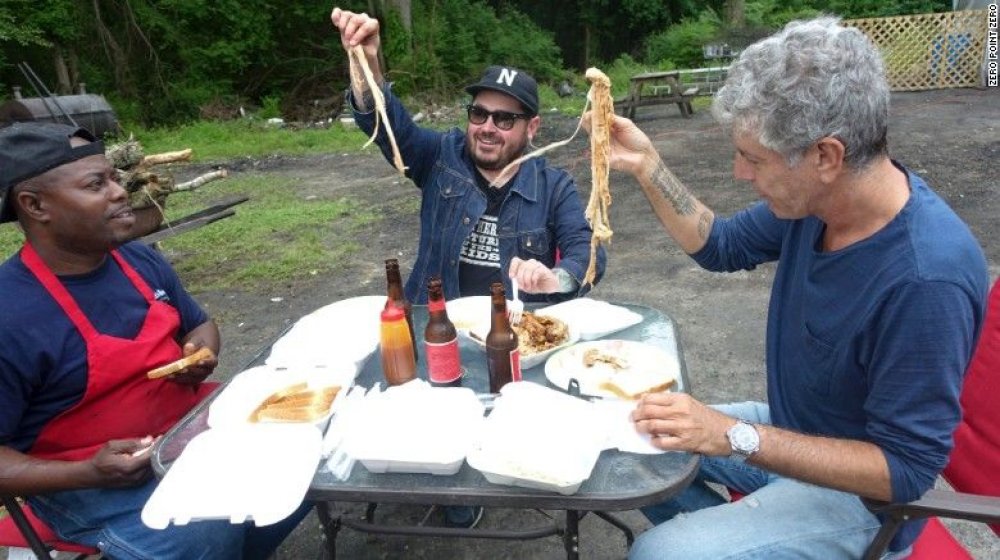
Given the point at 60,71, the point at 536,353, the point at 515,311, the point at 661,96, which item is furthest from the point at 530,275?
the point at 60,71

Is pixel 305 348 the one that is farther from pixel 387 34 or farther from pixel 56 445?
pixel 387 34

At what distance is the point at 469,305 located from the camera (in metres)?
2.59

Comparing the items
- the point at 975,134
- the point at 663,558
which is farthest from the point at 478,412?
the point at 975,134

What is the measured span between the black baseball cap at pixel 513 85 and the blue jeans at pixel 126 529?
2.18 meters

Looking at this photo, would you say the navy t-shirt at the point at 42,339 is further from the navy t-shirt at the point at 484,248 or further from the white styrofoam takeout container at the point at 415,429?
the navy t-shirt at the point at 484,248

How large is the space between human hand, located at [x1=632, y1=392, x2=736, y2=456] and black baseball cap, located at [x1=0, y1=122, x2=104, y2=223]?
2.06 metres

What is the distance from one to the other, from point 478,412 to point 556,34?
88.5ft

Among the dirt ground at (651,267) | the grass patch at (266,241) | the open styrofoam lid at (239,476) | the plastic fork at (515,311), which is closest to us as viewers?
the open styrofoam lid at (239,476)

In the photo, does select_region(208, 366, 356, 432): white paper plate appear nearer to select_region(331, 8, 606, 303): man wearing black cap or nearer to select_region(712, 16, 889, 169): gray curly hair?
select_region(331, 8, 606, 303): man wearing black cap

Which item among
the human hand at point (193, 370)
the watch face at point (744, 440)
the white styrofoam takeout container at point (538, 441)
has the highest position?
the white styrofoam takeout container at point (538, 441)

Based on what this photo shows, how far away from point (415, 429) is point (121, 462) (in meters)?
0.94

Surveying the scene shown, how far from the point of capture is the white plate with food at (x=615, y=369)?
1905mm

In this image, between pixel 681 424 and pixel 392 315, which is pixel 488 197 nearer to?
pixel 392 315

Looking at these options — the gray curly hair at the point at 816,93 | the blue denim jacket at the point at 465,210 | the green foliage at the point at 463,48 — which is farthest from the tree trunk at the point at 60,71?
the gray curly hair at the point at 816,93
